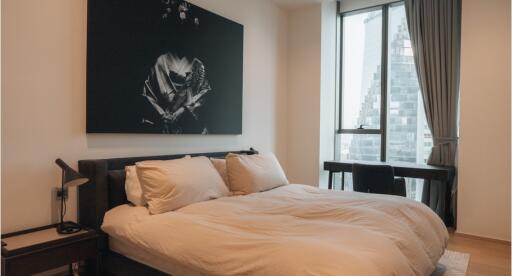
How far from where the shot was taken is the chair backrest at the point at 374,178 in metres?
3.56

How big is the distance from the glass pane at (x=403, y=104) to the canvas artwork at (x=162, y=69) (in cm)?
206

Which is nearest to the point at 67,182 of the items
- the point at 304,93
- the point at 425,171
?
the point at 304,93

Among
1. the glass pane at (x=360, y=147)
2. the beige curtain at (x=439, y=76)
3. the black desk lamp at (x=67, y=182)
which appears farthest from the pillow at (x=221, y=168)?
the beige curtain at (x=439, y=76)

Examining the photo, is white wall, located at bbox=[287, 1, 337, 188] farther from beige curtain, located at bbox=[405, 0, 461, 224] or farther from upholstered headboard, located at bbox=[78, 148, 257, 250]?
upholstered headboard, located at bbox=[78, 148, 257, 250]

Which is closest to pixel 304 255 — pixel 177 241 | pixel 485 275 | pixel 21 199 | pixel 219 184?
pixel 177 241

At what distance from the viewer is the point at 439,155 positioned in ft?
12.9

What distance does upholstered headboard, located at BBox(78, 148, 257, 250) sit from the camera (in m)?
2.27

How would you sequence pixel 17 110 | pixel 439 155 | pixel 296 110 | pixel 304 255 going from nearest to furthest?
1. pixel 304 255
2. pixel 17 110
3. pixel 439 155
4. pixel 296 110

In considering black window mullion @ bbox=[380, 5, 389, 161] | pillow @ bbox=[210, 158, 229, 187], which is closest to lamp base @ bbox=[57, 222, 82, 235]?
pillow @ bbox=[210, 158, 229, 187]

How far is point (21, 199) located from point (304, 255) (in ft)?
5.99

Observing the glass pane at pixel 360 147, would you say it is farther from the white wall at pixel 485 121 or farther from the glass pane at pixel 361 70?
the white wall at pixel 485 121

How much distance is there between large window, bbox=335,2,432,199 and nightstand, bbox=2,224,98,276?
359 cm

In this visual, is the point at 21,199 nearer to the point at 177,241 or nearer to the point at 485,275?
the point at 177,241

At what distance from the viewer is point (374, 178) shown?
362 cm
